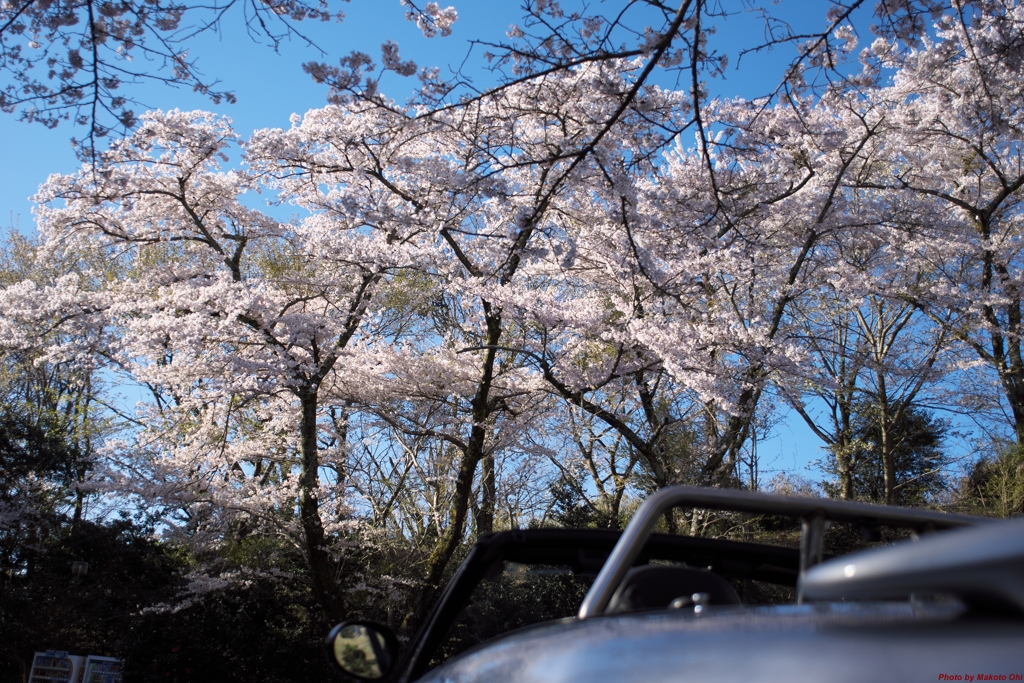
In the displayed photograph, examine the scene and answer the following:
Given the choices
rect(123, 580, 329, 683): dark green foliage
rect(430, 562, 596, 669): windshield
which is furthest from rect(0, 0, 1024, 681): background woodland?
rect(430, 562, 596, 669): windshield

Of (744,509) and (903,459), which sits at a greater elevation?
(903,459)

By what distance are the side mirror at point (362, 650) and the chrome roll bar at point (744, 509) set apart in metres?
0.95

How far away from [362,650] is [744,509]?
131 cm

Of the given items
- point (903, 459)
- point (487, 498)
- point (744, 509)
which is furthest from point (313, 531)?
point (903, 459)

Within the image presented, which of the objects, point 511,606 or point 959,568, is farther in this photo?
point 511,606

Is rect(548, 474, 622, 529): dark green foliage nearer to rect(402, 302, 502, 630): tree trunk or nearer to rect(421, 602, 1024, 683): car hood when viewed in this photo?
rect(402, 302, 502, 630): tree trunk

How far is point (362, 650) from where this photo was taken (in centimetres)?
244

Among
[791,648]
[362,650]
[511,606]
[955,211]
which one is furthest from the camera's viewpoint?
[955,211]

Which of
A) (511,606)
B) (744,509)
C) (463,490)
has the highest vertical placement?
(463,490)

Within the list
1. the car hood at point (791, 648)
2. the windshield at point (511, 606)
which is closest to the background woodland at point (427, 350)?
the windshield at point (511, 606)

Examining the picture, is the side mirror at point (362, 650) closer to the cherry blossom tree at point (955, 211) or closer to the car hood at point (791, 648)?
the car hood at point (791, 648)

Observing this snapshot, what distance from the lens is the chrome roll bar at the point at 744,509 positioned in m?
1.67

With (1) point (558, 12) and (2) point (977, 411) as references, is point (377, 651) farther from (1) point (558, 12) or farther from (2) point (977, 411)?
(2) point (977, 411)

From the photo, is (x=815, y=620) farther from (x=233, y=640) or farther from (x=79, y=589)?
(x=79, y=589)
